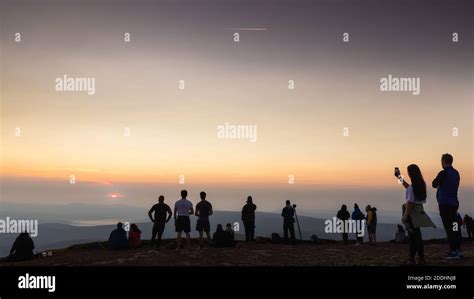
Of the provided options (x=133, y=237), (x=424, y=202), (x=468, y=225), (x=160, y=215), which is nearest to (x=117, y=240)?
(x=133, y=237)

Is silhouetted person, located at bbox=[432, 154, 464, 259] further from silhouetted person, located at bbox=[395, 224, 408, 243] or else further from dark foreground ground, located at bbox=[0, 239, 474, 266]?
silhouetted person, located at bbox=[395, 224, 408, 243]

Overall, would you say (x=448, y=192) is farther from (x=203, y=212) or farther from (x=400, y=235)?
(x=400, y=235)

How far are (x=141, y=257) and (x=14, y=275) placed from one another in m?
5.19

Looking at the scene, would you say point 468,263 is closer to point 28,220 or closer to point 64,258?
point 64,258

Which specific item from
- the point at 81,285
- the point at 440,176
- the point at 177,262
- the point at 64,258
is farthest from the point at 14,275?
the point at 440,176

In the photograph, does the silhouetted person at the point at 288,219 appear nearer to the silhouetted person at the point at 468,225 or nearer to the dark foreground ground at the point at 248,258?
the dark foreground ground at the point at 248,258

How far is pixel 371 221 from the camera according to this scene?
2098 cm

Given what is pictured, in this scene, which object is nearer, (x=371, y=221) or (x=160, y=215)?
(x=160, y=215)

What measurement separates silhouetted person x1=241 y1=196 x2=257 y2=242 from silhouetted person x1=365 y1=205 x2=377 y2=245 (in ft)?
18.0

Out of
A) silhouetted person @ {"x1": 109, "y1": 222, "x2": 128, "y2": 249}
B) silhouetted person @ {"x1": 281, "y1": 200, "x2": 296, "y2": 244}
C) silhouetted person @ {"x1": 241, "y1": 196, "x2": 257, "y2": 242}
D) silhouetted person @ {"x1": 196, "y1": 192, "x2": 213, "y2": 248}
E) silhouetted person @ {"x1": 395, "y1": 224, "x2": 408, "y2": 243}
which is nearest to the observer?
silhouetted person @ {"x1": 196, "y1": 192, "x2": 213, "y2": 248}

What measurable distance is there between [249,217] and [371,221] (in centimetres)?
596

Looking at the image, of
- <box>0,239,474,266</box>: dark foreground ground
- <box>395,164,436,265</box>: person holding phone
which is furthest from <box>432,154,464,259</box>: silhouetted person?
<box>0,239,474,266</box>: dark foreground ground

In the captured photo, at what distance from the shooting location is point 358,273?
9.65 meters

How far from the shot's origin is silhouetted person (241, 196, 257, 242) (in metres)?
20.0
